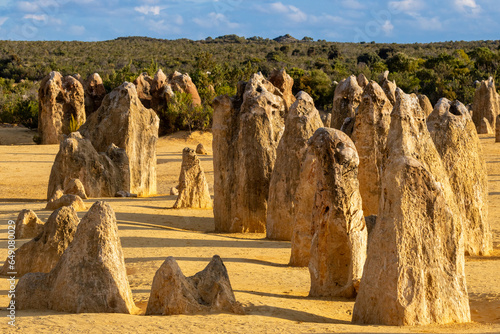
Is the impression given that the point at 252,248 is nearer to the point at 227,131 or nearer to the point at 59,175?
the point at 227,131

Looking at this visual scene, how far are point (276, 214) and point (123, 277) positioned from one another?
4914 millimetres

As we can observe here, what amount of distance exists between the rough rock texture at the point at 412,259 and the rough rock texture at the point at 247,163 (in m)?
5.99

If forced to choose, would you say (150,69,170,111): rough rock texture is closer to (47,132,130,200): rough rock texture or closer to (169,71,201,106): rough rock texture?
(169,71,201,106): rough rock texture

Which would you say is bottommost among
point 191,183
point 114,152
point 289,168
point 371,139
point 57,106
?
point 191,183

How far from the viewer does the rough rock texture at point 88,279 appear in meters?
5.96

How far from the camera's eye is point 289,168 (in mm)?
10648

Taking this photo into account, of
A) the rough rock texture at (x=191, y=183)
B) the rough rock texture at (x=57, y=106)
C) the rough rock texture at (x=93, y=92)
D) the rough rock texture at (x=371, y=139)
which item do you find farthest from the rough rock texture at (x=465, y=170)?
the rough rock texture at (x=93, y=92)

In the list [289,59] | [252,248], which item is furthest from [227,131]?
[289,59]

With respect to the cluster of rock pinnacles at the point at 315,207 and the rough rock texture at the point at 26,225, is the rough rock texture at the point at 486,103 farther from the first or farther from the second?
the rough rock texture at the point at 26,225

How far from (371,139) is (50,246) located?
19.2 feet

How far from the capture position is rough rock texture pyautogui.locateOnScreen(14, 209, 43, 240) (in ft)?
32.0

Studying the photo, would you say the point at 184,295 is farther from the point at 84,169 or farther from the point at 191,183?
the point at 84,169

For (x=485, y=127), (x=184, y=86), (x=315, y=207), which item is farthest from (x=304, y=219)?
(x=184, y=86)

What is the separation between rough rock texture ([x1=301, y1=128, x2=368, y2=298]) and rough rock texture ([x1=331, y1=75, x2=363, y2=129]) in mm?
7314
